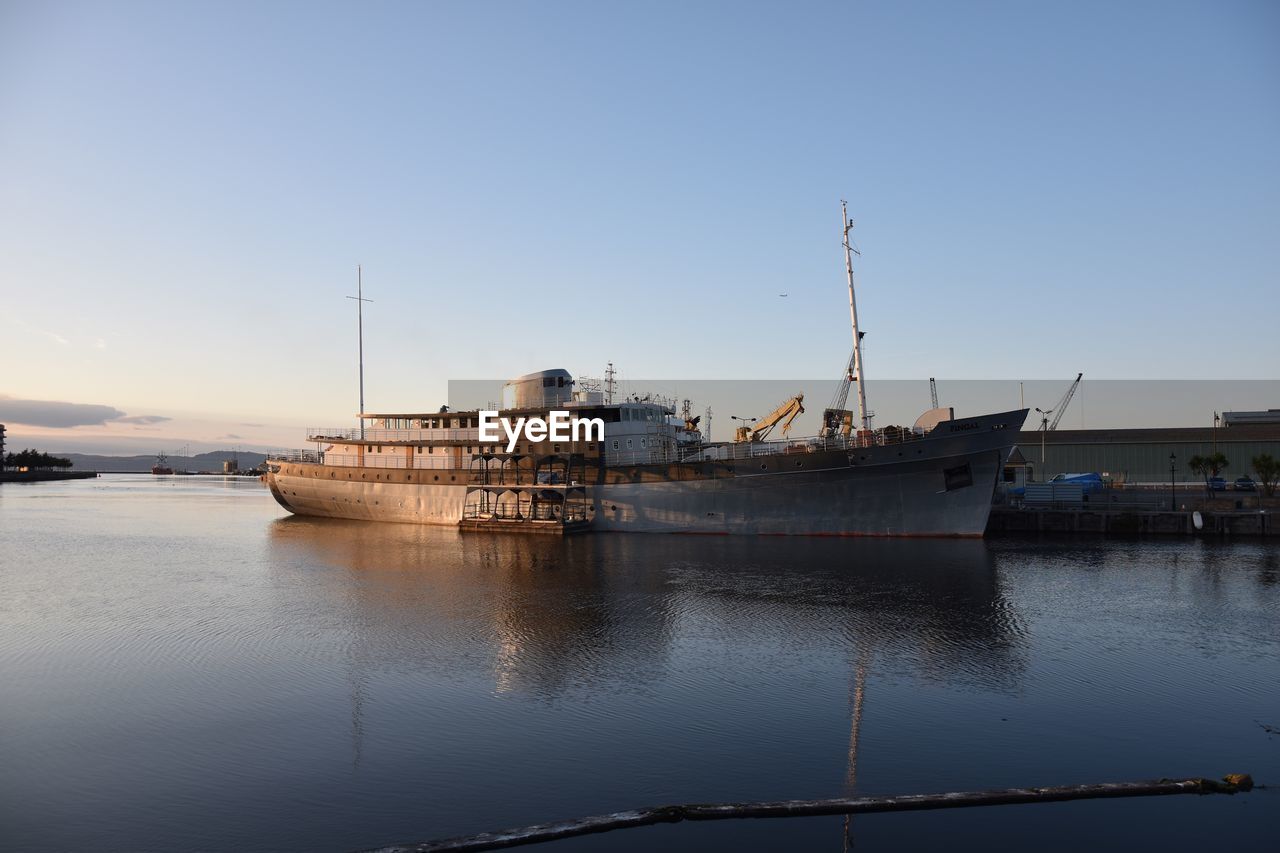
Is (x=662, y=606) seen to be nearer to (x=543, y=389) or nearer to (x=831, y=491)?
(x=831, y=491)

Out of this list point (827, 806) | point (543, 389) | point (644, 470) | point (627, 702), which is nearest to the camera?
point (827, 806)

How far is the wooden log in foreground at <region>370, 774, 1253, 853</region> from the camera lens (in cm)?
1097

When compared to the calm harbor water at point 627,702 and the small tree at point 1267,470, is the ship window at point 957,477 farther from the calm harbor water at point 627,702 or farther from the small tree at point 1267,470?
the small tree at point 1267,470

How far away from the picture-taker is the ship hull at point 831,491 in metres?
43.3

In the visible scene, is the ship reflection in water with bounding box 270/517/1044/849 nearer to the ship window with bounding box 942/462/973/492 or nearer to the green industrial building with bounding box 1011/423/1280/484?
the ship window with bounding box 942/462/973/492

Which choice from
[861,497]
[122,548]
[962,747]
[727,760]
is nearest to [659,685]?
[727,760]

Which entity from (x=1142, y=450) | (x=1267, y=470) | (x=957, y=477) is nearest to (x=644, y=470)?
(x=957, y=477)

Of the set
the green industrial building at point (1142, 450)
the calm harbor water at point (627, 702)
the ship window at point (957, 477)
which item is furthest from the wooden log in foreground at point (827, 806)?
the green industrial building at point (1142, 450)

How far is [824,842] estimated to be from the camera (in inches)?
439

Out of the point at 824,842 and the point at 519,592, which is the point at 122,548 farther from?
the point at 824,842

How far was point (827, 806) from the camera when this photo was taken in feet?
38.9

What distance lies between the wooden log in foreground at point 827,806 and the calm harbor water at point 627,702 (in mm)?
200
